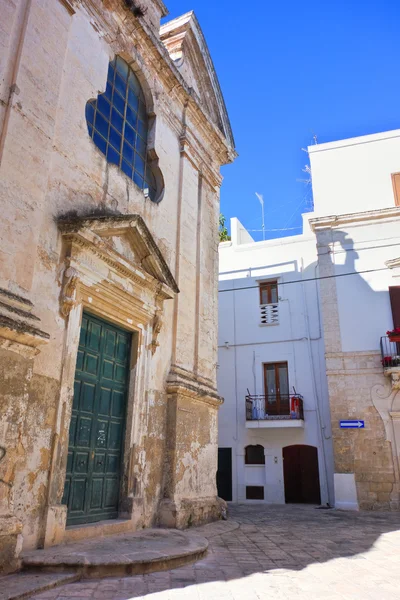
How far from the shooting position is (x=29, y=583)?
3.85 meters

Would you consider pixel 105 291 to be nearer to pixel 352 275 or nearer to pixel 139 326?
pixel 139 326

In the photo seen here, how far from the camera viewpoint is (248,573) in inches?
187

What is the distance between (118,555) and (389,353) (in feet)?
36.0

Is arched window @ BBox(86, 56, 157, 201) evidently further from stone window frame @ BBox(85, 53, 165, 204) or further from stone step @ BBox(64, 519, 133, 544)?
stone step @ BBox(64, 519, 133, 544)

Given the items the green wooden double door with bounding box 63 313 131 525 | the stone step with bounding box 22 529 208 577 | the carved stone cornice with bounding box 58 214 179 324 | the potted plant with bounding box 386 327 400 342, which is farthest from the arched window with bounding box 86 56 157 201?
the potted plant with bounding box 386 327 400 342

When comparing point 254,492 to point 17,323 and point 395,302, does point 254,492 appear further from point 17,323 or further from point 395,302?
point 17,323

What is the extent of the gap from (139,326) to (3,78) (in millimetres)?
3691

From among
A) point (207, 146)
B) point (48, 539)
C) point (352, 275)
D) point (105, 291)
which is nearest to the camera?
point (48, 539)

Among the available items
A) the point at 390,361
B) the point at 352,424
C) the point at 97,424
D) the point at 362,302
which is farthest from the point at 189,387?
the point at 362,302

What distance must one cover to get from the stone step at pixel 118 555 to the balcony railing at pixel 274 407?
1003 centimetres

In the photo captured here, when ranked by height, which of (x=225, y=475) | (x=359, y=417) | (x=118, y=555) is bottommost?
(x=118, y=555)

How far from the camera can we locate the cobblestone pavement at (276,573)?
394 centimetres

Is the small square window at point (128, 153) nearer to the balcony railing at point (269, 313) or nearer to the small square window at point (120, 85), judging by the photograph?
the small square window at point (120, 85)

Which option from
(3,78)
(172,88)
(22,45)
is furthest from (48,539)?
(172,88)
